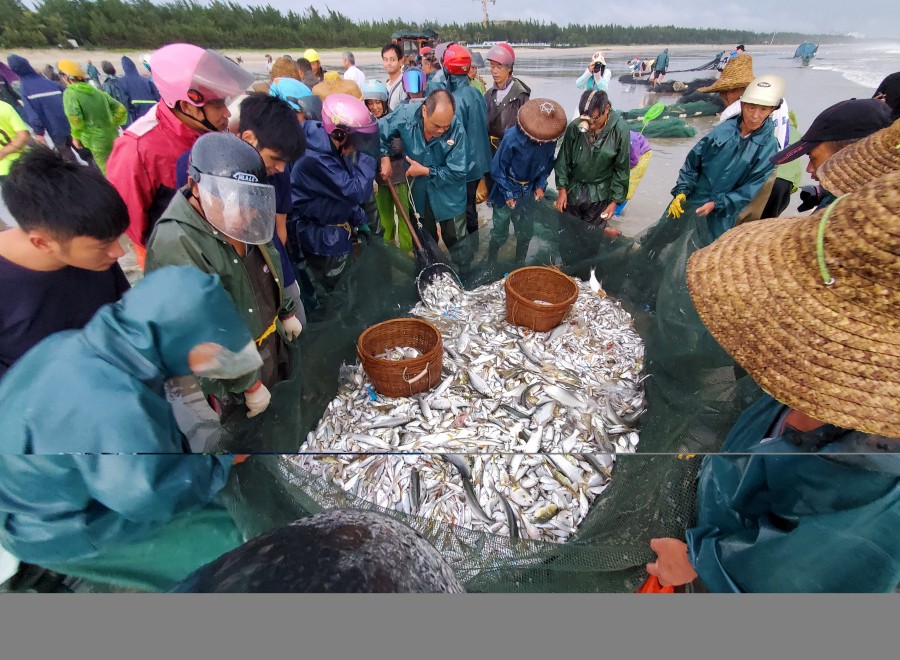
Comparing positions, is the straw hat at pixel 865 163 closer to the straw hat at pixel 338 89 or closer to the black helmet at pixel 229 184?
the black helmet at pixel 229 184

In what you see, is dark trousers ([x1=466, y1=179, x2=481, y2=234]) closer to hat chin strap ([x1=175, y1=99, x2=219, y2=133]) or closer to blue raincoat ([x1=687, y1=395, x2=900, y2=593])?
hat chin strap ([x1=175, y1=99, x2=219, y2=133])

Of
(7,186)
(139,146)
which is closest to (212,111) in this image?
(139,146)

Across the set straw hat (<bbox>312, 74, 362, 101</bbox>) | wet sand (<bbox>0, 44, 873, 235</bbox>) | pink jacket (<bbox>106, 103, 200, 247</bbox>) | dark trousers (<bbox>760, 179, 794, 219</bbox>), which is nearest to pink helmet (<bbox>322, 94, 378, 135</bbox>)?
pink jacket (<bbox>106, 103, 200, 247</bbox>)

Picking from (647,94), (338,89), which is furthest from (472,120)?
(647,94)

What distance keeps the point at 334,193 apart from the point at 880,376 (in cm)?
350

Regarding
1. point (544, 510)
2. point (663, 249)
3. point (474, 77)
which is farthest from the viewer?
point (474, 77)

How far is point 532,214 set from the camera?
4.41 m

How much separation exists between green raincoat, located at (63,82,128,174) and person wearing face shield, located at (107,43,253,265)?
5.28m

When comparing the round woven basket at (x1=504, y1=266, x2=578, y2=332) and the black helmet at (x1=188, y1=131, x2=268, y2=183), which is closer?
the black helmet at (x1=188, y1=131, x2=268, y2=183)

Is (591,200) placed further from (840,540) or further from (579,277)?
(840,540)

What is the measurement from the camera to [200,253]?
6.33ft

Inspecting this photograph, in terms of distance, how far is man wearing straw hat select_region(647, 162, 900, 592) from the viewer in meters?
0.93

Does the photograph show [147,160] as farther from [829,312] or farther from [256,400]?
[829,312]

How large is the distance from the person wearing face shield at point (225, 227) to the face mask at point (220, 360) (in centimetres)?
48
